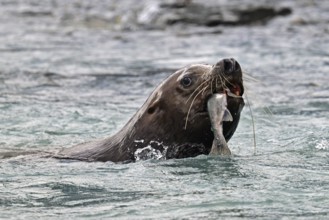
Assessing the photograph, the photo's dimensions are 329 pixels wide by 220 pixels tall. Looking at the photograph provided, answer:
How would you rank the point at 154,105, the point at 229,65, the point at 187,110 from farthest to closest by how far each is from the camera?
1. the point at 154,105
2. the point at 187,110
3. the point at 229,65

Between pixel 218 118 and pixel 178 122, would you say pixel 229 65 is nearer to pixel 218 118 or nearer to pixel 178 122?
pixel 218 118

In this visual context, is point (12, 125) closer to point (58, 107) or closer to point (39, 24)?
point (58, 107)

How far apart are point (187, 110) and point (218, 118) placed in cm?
38

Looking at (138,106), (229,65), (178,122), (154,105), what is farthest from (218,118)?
(138,106)

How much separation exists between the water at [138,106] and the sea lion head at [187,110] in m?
0.13

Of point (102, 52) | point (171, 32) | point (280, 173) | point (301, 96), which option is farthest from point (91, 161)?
point (171, 32)

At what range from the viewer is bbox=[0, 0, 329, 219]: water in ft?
17.6

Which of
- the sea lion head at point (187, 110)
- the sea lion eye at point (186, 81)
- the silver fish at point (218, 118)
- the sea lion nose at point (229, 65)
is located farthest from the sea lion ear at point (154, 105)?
the sea lion nose at point (229, 65)

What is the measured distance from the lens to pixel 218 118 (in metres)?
5.90

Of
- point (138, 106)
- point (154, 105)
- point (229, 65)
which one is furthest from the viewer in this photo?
point (138, 106)

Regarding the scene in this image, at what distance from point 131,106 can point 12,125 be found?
1.49 m

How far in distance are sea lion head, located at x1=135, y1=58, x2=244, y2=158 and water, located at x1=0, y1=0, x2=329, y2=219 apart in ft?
0.44

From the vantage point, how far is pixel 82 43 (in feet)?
48.8

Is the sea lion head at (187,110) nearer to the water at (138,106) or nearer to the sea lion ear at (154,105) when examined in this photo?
the sea lion ear at (154,105)
